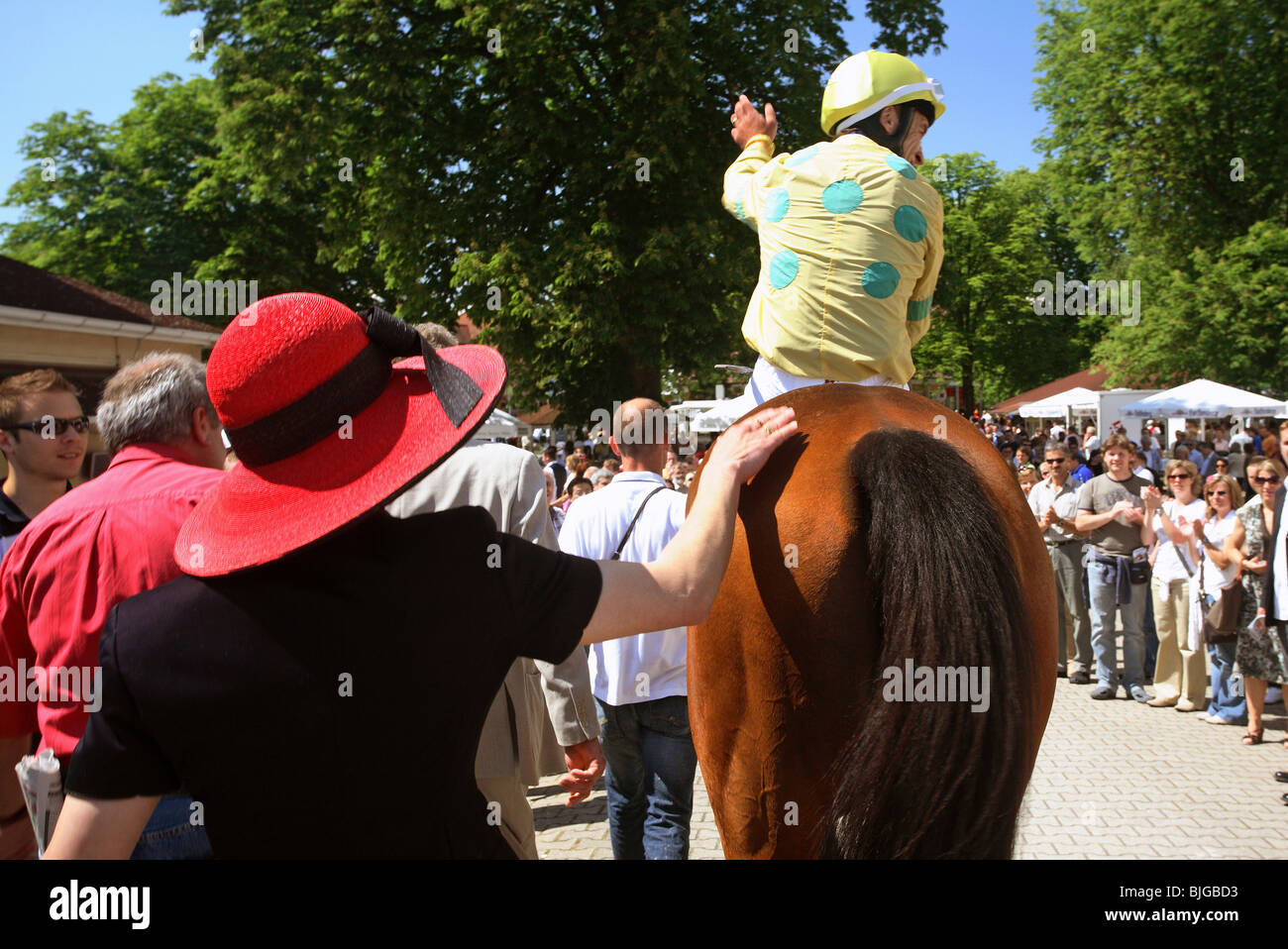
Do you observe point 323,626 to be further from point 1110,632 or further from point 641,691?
point 1110,632

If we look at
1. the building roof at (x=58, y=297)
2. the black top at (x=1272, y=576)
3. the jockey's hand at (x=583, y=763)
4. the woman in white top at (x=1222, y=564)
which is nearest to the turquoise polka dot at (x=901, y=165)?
the jockey's hand at (x=583, y=763)

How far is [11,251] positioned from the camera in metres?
28.9

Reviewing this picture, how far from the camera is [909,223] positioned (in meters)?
2.69

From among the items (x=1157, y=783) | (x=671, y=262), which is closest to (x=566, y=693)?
(x=1157, y=783)

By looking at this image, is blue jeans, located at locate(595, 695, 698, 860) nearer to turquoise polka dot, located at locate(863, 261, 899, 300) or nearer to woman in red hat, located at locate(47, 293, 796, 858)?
turquoise polka dot, located at locate(863, 261, 899, 300)

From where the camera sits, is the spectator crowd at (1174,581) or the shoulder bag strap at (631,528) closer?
the shoulder bag strap at (631,528)

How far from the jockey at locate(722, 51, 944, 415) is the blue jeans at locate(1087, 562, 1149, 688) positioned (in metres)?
6.50

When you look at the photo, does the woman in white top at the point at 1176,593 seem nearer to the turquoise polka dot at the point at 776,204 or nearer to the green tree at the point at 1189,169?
the turquoise polka dot at the point at 776,204

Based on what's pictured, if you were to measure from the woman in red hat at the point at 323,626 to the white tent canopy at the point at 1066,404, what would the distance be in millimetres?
28866

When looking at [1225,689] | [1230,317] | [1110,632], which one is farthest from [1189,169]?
[1225,689]

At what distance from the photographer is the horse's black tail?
165cm

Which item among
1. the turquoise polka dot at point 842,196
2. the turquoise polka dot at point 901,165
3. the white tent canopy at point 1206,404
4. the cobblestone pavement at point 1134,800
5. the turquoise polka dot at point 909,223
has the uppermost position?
the white tent canopy at point 1206,404

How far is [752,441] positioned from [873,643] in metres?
0.49

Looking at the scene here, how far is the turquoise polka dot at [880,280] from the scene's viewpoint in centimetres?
265
